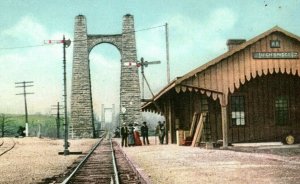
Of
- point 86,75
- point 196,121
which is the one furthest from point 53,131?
point 196,121

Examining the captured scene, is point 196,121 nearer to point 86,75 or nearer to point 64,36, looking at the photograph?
point 64,36

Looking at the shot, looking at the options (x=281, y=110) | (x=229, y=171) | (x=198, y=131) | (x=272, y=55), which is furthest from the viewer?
(x=281, y=110)

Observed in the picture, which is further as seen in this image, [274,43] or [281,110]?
[281,110]

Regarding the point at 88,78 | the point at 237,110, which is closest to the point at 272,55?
the point at 237,110

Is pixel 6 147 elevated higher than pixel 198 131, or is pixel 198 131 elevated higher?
pixel 198 131

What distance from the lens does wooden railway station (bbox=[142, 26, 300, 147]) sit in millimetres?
23250

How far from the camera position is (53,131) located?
146 m

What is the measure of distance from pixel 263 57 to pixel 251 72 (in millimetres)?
899

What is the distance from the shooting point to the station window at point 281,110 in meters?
26.0

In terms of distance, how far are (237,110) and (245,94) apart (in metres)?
0.94

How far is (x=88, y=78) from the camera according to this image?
212 ft

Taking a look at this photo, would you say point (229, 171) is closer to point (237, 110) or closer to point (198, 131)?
point (198, 131)

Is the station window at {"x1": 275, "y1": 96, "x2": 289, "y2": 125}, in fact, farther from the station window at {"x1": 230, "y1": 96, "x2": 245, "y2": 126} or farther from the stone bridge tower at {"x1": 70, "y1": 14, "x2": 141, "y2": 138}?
the stone bridge tower at {"x1": 70, "y1": 14, "x2": 141, "y2": 138}

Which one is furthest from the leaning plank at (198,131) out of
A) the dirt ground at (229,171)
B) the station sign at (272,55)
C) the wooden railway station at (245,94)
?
the dirt ground at (229,171)
